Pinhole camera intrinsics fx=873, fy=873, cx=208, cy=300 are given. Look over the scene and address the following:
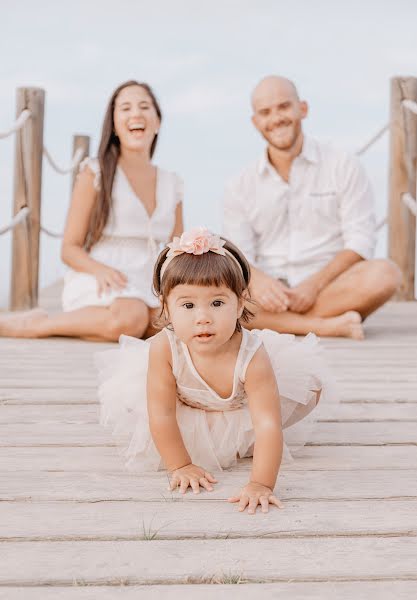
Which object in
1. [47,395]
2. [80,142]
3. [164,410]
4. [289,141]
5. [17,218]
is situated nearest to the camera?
[164,410]

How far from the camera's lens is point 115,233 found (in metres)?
3.45

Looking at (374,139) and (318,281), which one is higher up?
(374,139)

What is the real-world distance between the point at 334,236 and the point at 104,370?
2.04 meters

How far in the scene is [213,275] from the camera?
1.46 metres

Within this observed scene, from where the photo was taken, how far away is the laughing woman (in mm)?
3289

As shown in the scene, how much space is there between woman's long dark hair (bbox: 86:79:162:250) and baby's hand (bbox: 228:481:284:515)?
83.7 inches

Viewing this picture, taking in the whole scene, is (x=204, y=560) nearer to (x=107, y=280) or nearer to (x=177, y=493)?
(x=177, y=493)

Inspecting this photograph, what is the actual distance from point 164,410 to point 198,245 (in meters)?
0.32

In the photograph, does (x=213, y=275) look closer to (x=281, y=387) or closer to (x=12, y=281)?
(x=281, y=387)

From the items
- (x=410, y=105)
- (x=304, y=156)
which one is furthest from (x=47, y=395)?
(x=410, y=105)

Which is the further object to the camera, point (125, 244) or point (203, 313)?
point (125, 244)

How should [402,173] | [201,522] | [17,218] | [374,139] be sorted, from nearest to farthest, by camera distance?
[201,522], [17,218], [402,173], [374,139]

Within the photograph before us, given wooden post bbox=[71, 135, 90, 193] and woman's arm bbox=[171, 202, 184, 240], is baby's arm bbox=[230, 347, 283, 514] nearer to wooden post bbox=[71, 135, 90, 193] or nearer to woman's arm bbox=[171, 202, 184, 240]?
woman's arm bbox=[171, 202, 184, 240]

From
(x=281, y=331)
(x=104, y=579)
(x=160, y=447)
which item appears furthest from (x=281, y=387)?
(x=281, y=331)
